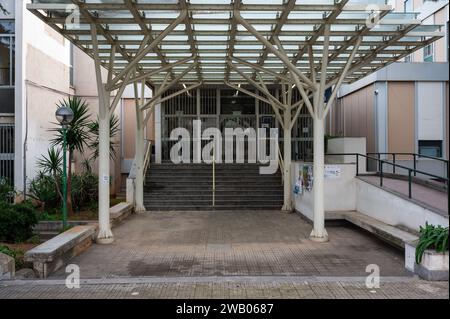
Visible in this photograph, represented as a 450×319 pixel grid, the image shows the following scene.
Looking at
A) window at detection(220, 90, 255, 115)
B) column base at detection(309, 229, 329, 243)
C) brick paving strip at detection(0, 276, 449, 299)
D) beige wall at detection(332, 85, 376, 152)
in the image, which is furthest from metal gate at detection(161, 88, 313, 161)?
brick paving strip at detection(0, 276, 449, 299)

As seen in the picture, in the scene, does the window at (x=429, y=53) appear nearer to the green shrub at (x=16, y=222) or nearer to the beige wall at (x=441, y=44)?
the beige wall at (x=441, y=44)

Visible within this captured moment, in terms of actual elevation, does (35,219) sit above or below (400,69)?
below

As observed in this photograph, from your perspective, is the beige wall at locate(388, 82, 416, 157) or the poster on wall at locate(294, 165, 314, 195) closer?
the poster on wall at locate(294, 165, 314, 195)

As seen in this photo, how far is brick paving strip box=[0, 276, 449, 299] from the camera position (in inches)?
227

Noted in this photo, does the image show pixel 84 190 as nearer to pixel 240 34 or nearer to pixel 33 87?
pixel 33 87

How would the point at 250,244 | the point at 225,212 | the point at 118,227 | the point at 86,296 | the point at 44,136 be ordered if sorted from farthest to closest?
1. the point at 44,136
2. the point at 225,212
3. the point at 118,227
4. the point at 250,244
5. the point at 86,296

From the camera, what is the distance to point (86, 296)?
5.79m

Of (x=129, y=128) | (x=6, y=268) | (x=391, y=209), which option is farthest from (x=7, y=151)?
(x=391, y=209)

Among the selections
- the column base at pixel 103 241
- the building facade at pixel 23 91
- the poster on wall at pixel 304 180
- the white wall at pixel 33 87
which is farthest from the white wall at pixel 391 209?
the white wall at pixel 33 87

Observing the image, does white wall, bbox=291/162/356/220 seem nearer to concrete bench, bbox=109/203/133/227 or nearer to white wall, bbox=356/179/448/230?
white wall, bbox=356/179/448/230

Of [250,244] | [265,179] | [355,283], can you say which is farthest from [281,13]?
[265,179]

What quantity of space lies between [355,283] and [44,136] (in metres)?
13.5

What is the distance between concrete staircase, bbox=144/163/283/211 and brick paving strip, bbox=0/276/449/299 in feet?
27.9
